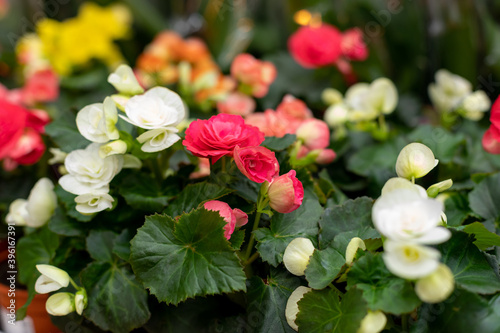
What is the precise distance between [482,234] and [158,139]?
17.0 inches

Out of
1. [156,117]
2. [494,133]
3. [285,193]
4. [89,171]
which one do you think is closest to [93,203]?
[89,171]

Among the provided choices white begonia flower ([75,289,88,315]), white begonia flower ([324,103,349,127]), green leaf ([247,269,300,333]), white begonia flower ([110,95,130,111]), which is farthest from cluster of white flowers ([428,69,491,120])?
white begonia flower ([75,289,88,315])

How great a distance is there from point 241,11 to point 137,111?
37.2 inches

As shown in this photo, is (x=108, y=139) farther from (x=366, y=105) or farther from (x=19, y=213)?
(x=366, y=105)

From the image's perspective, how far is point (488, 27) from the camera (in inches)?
42.7

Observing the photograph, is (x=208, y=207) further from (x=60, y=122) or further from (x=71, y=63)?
(x=71, y=63)

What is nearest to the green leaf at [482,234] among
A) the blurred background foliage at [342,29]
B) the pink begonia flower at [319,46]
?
the blurred background foliage at [342,29]

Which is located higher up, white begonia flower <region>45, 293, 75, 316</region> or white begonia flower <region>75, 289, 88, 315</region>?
white begonia flower <region>45, 293, 75, 316</region>

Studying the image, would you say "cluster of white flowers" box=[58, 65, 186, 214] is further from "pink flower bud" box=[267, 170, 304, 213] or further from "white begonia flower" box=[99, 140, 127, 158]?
"pink flower bud" box=[267, 170, 304, 213]

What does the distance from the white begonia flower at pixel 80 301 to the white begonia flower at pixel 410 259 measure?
1.30ft

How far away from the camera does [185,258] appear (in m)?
0.51

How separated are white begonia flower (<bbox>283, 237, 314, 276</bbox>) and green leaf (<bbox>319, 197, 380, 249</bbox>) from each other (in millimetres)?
49

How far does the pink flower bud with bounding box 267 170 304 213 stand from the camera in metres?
0.50

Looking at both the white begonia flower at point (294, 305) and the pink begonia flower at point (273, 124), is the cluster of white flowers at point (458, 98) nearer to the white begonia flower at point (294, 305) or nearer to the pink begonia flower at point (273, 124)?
the pink begonia flower at point (273, 124)
